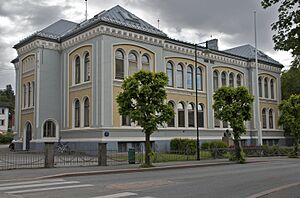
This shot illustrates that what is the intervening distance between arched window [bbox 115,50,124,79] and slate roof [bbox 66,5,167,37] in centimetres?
259

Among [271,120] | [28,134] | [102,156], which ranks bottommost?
[102,156]

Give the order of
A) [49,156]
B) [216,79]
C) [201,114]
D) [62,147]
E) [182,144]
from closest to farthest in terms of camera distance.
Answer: [49,156] < [62,147] < [182,144] < [201,114] < [216,79]

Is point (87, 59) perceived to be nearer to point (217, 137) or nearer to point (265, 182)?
point (217, 137)

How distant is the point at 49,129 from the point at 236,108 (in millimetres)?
18863

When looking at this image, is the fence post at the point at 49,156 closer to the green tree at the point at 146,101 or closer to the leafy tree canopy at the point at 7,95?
the green tree at the point at 146,101

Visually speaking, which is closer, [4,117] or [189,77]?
[189,77]

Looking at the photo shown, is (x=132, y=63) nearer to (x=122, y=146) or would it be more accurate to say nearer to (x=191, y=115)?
(x=122, y=146)

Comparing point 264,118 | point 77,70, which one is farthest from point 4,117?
point 264,118

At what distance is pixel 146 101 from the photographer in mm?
22969

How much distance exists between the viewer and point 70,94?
36.9 meters

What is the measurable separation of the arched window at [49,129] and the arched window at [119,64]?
8.62m

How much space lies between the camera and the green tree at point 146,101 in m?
22.7

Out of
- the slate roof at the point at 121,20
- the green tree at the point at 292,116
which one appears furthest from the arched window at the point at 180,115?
the green tree at the point at 292,116

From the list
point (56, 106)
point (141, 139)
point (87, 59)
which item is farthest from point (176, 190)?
point (56, 106)
